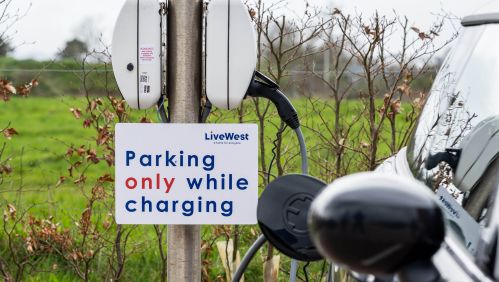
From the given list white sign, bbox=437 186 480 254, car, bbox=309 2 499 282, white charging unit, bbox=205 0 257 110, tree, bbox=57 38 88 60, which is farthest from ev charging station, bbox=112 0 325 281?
tree, bbox=57 38 88 60

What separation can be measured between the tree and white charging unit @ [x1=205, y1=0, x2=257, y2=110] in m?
1.76

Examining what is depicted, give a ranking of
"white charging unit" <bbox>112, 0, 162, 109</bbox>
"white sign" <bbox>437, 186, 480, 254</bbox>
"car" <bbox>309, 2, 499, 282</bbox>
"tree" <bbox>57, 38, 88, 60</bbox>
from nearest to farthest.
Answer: "car" <bbox>309, 2, 499, 282</bbox> → "white sign" <bbox>437, 186, 480, 254</bbox> → "white charging unit" <bbox>112, 0, 162, 109</bbox> → "tree" <bbox>57, 38, 88, 60</bbox>

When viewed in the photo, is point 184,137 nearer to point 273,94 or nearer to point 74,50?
point 273,94

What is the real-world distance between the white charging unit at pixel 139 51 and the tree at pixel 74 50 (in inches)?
65.0

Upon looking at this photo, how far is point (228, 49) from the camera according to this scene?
10.5 feet

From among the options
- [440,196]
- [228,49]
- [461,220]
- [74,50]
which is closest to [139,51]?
[228,49]

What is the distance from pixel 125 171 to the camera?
3.23 meters

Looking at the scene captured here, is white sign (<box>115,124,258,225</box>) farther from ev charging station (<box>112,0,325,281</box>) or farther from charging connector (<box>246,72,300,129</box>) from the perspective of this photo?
charging connector (<box>246,72,300,129</box>)

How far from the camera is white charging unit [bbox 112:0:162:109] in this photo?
3.20m

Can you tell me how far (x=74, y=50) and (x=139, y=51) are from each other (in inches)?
105

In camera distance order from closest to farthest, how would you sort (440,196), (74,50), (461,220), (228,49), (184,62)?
(461,220), (440,196), (228,49), (184,62), (74,50)

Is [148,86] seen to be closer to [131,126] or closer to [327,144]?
[131,126]

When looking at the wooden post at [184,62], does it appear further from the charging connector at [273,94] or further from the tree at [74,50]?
the tree at [74,50]

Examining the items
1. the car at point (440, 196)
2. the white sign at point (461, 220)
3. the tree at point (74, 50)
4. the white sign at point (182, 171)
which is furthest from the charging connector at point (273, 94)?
the tree at point (74, 50)
